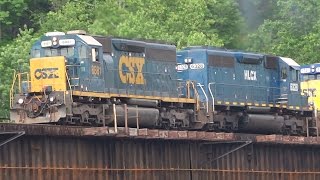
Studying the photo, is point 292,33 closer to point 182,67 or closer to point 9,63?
point 9,63

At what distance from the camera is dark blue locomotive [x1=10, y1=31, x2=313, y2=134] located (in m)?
32.7

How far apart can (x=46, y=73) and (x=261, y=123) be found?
9.98m

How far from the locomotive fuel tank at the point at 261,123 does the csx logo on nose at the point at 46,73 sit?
30.2ft

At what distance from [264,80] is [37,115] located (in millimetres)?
12960

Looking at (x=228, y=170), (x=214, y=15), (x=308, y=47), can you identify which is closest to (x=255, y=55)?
(x=228, y=170)

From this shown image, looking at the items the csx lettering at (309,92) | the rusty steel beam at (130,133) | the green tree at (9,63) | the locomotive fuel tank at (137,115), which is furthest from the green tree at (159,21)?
the locomotive fuel tank at (137,115)

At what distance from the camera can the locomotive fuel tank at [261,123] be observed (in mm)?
39125

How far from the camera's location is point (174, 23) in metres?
62.8

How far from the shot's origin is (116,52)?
35.3 m

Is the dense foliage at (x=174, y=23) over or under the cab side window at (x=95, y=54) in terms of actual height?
over

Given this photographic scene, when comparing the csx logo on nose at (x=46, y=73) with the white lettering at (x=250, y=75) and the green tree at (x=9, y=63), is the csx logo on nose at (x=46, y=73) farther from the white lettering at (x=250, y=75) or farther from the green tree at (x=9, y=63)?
the green tree at (x=9, y=63)

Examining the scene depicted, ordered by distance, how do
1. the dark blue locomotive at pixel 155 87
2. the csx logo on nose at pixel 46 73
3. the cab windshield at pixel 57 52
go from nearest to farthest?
the dark blue locomotive at pixel 155 87 < the csx logo on nose at pixel 46 73 < the cab windshield at pixel 57 52

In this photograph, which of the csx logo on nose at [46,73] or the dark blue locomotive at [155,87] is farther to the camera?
the csx logo on nose at [46,73]

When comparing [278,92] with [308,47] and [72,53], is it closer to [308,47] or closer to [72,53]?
[72,53]
